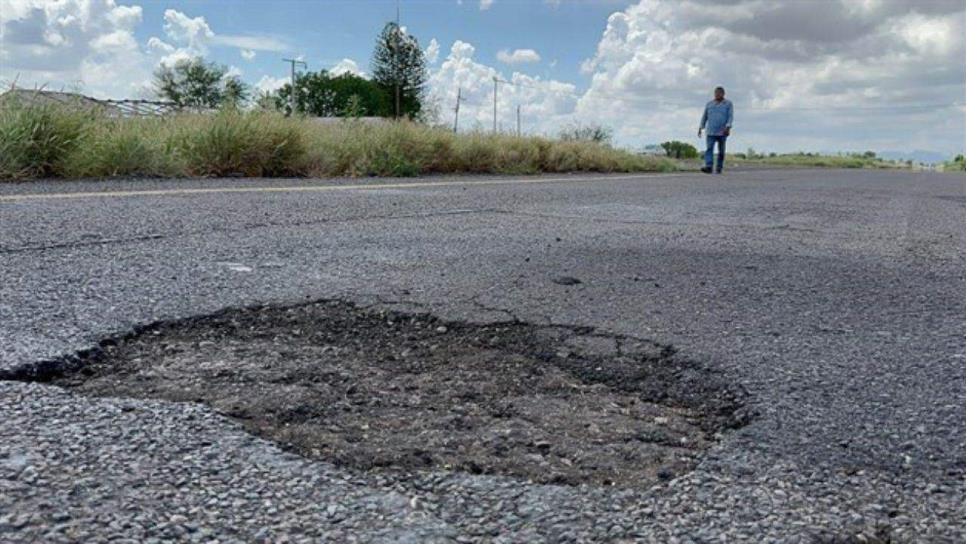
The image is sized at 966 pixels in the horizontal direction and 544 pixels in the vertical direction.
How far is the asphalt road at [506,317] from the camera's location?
1.31 metres

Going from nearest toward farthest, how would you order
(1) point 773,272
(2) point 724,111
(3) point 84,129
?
1. (1) point 773,272
2. (3) point 84,129
3. (2) point 724,111

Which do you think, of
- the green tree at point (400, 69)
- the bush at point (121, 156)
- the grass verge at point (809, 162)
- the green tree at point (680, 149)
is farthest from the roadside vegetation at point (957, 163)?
the bush at point (121, 156)

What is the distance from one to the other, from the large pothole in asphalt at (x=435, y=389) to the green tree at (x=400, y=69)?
49896 mm

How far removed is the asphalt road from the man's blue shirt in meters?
10.6

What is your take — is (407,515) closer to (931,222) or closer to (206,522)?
(206,522)

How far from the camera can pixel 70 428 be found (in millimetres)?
1555

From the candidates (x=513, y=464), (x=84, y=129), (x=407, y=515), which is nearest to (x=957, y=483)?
(x=513, y=464)

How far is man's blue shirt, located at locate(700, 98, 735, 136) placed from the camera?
16.1 metres

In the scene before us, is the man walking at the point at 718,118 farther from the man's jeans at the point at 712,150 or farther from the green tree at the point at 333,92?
the green tree at the point at 333,92

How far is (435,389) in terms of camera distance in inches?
77.4

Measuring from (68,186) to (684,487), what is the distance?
6.70m

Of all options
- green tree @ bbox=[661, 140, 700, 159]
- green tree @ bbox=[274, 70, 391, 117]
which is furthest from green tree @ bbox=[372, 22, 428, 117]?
green tree @ bbox=[661, 140, 700, 159]

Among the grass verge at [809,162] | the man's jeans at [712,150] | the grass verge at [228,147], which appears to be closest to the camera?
the grass verge at [228,147]

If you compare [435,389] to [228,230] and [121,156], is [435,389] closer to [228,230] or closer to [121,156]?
[228,230]
